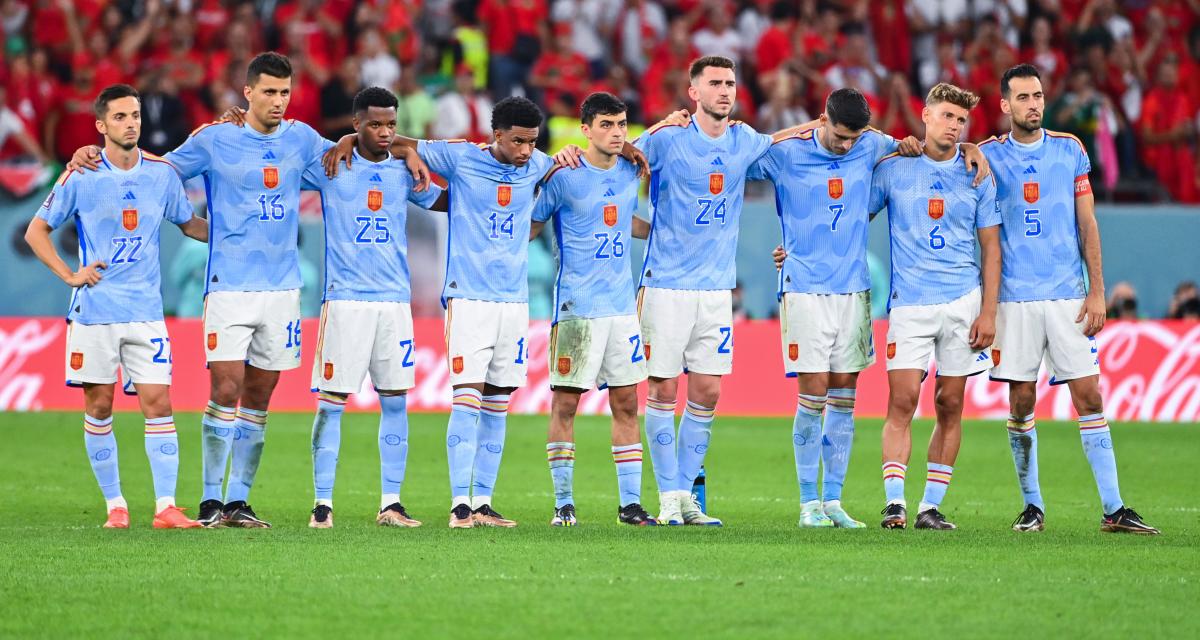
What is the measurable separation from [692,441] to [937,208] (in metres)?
2.10

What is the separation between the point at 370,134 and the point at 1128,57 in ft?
53.4

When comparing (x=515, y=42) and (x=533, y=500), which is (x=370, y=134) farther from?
(x=515, y=42)

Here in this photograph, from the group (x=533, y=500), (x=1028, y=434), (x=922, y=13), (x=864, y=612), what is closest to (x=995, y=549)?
(x=1028, y=434)

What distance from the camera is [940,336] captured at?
10.5 meters

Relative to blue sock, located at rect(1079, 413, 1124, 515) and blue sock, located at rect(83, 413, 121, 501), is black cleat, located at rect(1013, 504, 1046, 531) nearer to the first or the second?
blue sock, located at rect(1079, 413, 1124, 515)

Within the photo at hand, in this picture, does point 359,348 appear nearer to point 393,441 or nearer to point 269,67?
point 393,441

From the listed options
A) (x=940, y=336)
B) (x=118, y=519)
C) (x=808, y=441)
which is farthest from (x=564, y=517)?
(x=118, y=519)

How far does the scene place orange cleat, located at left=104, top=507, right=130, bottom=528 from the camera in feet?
33.8

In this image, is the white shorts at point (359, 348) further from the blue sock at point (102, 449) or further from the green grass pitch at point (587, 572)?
the blue sock at point (102, 449)

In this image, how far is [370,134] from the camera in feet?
34.1

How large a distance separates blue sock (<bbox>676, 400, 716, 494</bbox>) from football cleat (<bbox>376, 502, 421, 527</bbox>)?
170 cm

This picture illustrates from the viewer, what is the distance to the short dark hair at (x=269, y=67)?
1028cm

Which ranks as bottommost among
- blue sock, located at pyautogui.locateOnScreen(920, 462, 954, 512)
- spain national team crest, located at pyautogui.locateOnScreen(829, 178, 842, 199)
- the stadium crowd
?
blue sock, located at pyautogui.locateOnScreen(920, 462, 954, 512)

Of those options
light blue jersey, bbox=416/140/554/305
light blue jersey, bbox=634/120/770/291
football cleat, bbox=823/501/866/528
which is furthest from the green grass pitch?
light blue jersey, bbox=634/120/770/291
